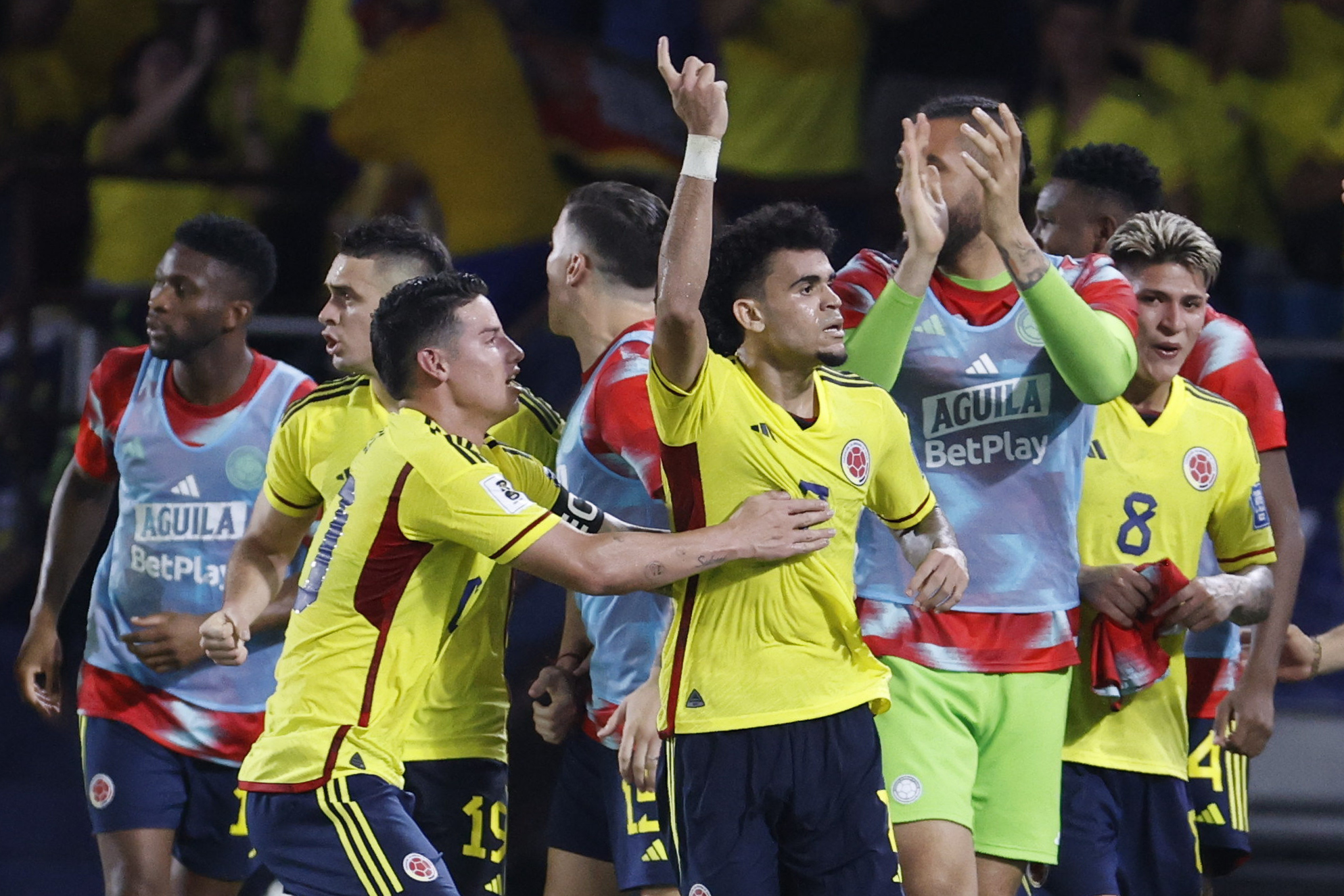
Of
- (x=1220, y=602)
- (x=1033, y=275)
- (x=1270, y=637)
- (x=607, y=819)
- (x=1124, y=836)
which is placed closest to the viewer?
(x=1033, y=275)

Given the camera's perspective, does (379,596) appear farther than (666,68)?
Yes

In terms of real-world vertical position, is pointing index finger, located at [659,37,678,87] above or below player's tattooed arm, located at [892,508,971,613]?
above

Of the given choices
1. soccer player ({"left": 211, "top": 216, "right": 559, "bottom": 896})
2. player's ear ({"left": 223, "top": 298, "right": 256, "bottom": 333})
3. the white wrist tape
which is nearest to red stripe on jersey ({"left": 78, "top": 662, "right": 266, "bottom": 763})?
soccer player ({"left": 211, "top": 216, "right": 559, "bottom": 896})

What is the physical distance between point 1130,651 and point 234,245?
2599mm

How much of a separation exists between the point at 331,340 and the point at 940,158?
1.57m

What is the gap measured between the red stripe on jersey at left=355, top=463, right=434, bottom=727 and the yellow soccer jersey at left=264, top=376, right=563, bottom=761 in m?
0.24

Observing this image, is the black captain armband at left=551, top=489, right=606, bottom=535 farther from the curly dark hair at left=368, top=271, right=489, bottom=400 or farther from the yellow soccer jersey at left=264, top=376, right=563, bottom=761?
the curly dark hair at left=368, top=271, right=489, bottom=400

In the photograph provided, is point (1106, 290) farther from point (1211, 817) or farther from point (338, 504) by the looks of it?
point (338, 504)

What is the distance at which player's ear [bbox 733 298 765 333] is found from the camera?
12.1 ft

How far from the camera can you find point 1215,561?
483 centimetres

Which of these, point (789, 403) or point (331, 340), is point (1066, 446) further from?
point (331, 340)

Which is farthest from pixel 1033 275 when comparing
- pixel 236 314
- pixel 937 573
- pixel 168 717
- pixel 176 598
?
pixel 168 717

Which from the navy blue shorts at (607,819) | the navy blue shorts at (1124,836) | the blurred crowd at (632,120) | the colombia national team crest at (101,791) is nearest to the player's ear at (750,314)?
the navy blue shorts at (607,819)

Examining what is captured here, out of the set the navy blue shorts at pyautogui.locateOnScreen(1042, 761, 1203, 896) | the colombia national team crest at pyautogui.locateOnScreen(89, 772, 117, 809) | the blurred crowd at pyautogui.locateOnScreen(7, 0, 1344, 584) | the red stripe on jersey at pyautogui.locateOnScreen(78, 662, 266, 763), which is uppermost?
the blurred crowd at pyautogui.locateOnScreen(7, 0, 1344, 584)
